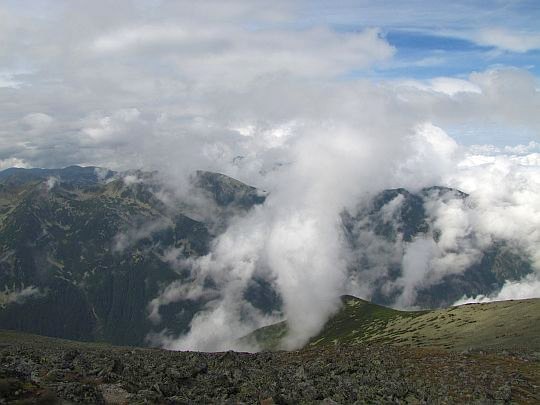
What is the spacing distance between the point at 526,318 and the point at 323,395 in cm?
8775

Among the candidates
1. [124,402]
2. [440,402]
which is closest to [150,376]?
[124,402]

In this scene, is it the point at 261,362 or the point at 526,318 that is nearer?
the point at 261,362

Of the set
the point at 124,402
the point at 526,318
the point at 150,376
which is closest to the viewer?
the point at 124,402

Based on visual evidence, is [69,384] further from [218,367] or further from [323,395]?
[218,367]

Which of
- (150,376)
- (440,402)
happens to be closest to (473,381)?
(440,402)

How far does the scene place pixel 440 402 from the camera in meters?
39.8

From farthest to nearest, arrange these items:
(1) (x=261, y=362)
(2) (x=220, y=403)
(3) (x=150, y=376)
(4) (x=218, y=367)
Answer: (1) (x=261, y=362) < (4) (x=218, y=367) < (3) (x=150, y=376) < (2) (x=220, y=403)

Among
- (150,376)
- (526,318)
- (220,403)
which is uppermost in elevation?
(220,403)

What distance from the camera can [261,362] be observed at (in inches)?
2648

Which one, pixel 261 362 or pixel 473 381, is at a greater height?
pixel 473 381

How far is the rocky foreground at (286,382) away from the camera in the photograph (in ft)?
101

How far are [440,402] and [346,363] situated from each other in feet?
66.8

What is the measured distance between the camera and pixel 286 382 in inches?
1839

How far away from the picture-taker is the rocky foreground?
30.7 metres
